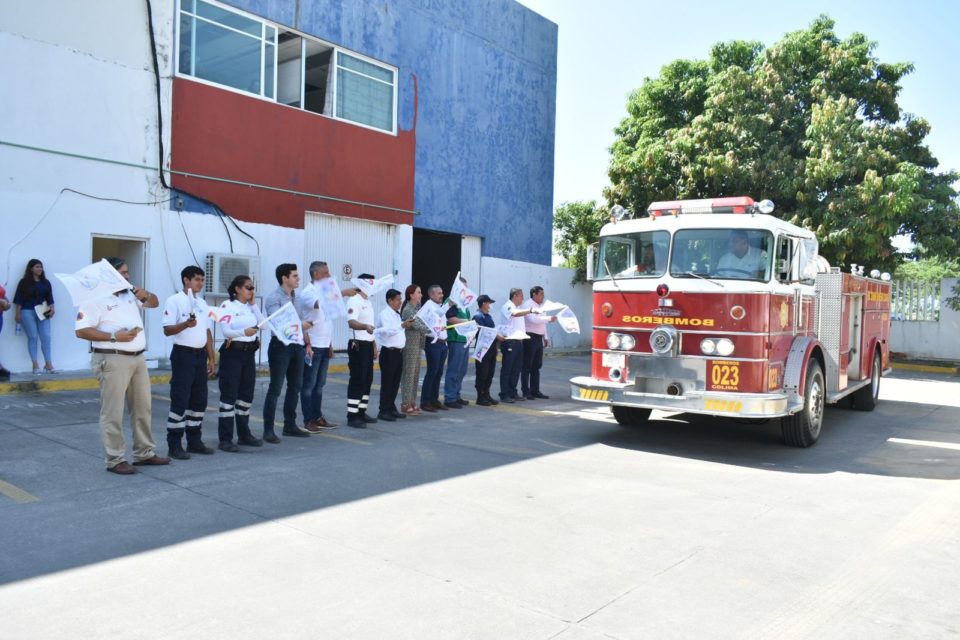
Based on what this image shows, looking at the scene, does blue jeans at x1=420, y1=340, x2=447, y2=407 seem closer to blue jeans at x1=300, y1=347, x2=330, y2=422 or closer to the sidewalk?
the sidewalk

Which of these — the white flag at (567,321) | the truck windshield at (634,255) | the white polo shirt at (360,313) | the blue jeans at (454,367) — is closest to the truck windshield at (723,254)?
the truck windshield at (634,255)

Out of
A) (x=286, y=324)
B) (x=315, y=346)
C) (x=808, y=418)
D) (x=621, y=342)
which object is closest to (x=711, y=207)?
(x=621, y=342)

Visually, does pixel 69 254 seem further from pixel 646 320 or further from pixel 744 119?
pixel 744 119

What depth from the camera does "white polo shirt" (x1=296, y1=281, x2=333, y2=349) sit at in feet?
29.1

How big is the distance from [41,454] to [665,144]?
19130 mm

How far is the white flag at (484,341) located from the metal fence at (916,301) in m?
16.2

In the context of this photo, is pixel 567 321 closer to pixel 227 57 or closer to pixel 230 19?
pixel 227 57

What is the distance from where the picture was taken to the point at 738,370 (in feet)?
27.0

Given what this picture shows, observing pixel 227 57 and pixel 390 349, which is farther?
pixel 227 57

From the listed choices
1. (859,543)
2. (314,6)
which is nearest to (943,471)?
(859,543)

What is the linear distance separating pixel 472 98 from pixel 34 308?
12.3 m

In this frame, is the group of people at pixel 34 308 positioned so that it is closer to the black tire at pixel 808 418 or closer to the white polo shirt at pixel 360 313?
the white polo shirt at pixel 360 313

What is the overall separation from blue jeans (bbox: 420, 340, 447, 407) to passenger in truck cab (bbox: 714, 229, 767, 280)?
4243 millimetres

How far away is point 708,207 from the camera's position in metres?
9.12
